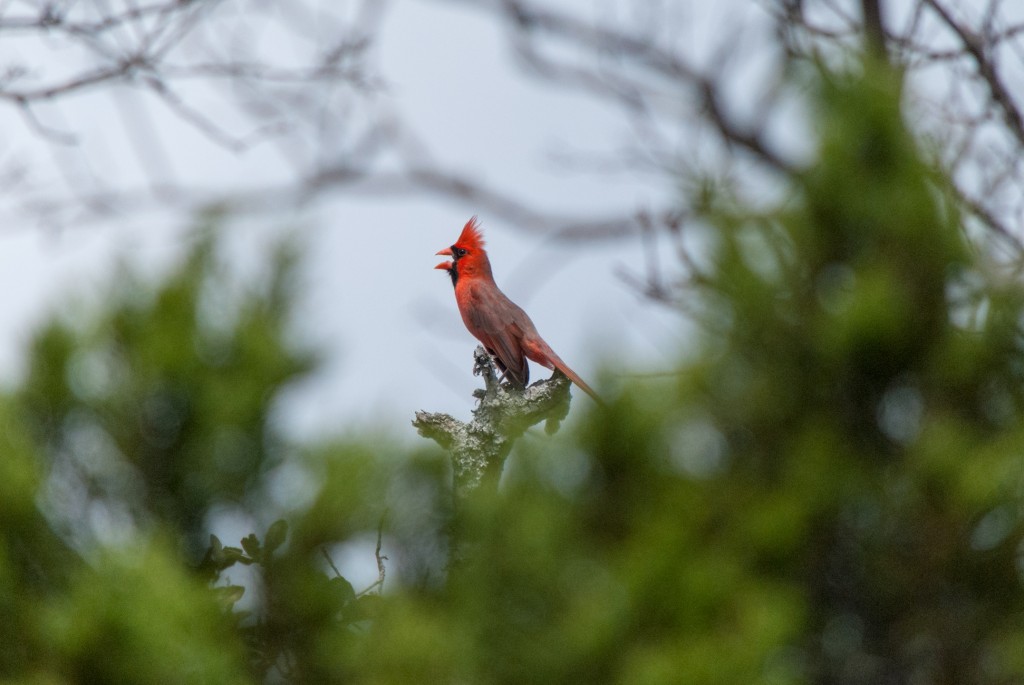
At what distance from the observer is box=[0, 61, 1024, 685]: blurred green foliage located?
2477 mm

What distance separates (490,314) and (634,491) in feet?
4.13

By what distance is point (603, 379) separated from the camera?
254 centimetres

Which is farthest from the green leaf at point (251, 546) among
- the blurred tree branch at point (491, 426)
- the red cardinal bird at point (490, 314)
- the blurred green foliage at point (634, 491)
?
the red cardinal bird at point (490, 314)

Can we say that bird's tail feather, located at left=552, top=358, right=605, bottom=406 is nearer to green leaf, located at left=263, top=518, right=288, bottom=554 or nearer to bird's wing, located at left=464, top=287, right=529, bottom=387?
bird's wing, located at left=464, top=287, right=529, bottom=387

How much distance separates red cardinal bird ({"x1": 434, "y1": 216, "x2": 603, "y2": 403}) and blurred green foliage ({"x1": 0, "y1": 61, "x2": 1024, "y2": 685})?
1.65 feet

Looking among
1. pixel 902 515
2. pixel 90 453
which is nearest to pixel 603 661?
pixel 902 515

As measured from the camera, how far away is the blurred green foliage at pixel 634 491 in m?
2.48

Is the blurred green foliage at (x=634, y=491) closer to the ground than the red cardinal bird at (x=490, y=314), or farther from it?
closer to the ground

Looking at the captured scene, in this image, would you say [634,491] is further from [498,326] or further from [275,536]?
[498,326]

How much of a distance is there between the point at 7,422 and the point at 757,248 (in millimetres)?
1697

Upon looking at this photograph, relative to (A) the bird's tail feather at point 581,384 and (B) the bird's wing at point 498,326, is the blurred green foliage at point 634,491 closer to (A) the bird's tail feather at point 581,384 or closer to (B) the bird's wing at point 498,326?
(A) the bird's tail feather at point 581,384

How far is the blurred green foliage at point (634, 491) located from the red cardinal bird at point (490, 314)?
0.50m

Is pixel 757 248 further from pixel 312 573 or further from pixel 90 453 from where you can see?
pixel 90 453

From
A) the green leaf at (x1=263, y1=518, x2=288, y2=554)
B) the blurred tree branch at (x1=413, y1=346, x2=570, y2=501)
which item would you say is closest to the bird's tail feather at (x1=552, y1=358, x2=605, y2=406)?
the blurred tree branch at (x1=413, y1=346, x2=570, y2=501)
